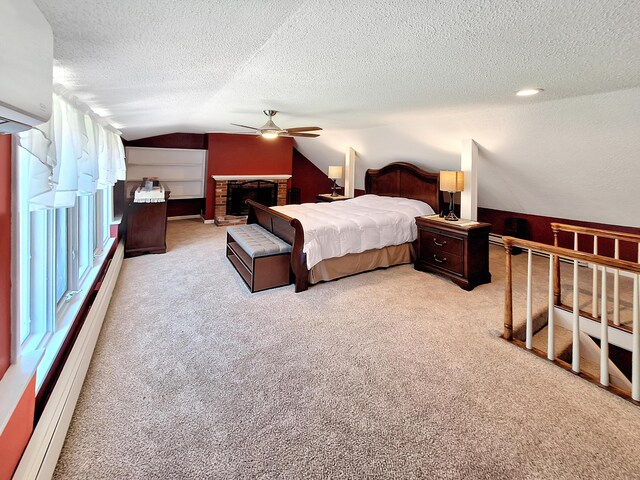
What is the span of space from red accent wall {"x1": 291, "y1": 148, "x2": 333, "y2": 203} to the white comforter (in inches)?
132

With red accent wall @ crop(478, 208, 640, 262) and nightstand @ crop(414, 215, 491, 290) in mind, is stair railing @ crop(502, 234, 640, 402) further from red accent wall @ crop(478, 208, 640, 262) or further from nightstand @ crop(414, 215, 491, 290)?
red accent wall @ crop(478, 208, 640, 262)

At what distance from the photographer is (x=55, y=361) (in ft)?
5.44

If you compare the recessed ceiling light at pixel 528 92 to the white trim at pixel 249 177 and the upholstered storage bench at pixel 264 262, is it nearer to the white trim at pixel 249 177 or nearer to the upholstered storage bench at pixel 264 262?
the upholstered storage bench at pixel 264 262

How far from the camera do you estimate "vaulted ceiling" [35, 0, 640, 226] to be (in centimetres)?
116

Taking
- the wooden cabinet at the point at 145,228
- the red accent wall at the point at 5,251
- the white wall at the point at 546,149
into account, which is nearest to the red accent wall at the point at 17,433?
the red accent wall at the point at 5,251

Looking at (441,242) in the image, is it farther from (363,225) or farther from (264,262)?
(264,262)

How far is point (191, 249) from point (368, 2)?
4.41m

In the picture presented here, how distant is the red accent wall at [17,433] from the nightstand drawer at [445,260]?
365 centimetres

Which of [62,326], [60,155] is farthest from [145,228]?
[60,155]

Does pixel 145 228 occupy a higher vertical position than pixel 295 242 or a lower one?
higher

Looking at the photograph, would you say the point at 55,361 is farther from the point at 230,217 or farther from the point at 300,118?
the point at 230,217

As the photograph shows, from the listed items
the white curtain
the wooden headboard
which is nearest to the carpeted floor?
the white curtain

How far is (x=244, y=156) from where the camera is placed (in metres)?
7.00

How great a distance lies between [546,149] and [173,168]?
6.60 metres
